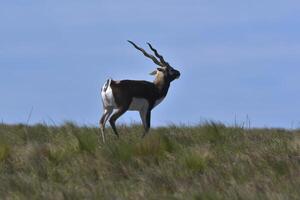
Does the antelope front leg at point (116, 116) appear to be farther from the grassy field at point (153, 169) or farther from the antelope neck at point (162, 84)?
the antelope neck at point (162, 84)

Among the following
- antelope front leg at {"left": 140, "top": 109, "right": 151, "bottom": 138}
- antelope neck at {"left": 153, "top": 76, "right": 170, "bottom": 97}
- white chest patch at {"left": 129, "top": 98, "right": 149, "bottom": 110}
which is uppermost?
antelope neck at {"left": 153, "top": 76, "right": 170, "bottom": 97}

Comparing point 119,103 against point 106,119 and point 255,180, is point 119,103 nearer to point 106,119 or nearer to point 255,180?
point 106,119

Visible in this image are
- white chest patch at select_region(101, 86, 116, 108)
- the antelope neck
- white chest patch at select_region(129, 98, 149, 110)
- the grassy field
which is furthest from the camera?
the antelope neck

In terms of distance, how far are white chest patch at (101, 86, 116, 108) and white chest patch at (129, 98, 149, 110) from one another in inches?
19.6

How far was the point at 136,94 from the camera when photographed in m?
15.9

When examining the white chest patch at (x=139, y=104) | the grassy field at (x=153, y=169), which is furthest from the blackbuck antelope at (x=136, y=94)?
the grassy field at (x=153, y=169)

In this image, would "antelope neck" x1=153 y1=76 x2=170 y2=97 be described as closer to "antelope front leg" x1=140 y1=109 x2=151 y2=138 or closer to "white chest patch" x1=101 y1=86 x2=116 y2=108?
"antelope front leg" x1=140 y1=109 x2=151 y2=138

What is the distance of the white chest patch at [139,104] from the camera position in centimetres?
1596

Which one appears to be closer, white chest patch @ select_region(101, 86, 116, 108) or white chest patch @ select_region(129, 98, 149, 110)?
white chest patch @ select_region(101, 86, 116, 108)

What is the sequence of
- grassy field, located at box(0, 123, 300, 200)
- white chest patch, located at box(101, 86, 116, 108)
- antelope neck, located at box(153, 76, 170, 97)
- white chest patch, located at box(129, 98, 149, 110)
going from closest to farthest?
grassy field, located at box(0, 123, 300, 200)
white chest patch, located at box(101, 86, 116, 108)
white chest patch, located at box(129, 98, 149, 110)
antelope neck, located at box(153, 76, 170, 97)

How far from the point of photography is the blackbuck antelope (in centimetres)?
1550

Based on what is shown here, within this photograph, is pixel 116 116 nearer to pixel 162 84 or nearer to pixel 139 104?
pixel 139 104

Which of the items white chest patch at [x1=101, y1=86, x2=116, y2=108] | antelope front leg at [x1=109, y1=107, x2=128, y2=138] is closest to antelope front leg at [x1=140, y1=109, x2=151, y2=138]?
antelope front leg at [x1=109, y1=107, x2=128, y2=138]

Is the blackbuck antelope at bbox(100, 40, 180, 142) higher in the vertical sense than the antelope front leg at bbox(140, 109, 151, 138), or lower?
higher
